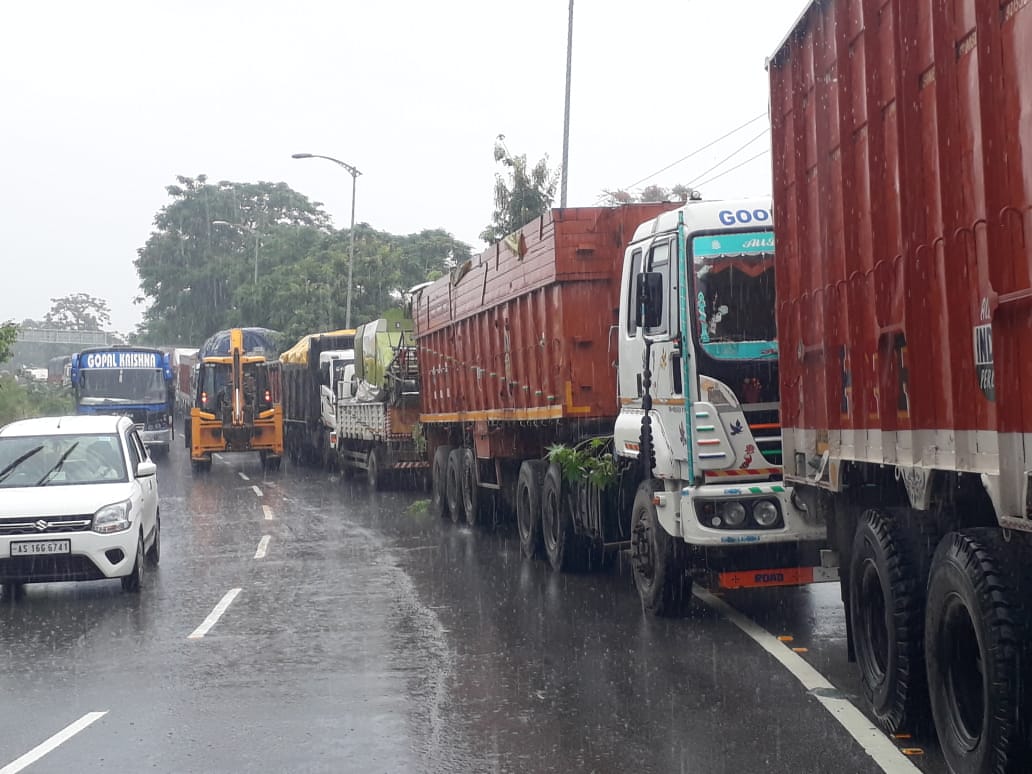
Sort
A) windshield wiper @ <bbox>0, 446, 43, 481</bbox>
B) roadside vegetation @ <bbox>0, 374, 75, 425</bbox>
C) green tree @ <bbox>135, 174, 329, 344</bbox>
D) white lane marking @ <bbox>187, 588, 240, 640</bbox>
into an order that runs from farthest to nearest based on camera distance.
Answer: green tree @ <bbox>135, 174, 329, 344</bbox>
roadside vegetation @ <bbox>0, 374, 75, 425</bbox>
windshield wiper @ <bbox>0, 446, 43, 481</bbox>
white lane marking @ <bbox>187, 588, 240, 640</bbox>

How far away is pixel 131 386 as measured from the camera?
38.2 m

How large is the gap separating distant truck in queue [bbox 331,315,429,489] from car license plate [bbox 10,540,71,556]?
36.1 feet

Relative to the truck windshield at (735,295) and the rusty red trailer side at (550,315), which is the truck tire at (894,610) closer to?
the truck windshield at (735,295)

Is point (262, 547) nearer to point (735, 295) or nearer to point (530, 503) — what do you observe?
point (530, 503)

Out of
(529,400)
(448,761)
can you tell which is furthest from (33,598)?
(448,761)

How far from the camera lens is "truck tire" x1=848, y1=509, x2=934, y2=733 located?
5953 millimetres

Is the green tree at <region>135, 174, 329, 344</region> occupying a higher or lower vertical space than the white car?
higher

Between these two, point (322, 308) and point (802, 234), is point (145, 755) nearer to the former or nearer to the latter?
point (802, 234)

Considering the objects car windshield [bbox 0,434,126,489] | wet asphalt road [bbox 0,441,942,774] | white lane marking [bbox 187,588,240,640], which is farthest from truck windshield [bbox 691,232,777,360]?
car windshield [bbox 0,434,126,489]

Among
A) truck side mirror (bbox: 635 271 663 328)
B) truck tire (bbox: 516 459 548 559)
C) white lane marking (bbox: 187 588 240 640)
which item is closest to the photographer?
truck side mirror (bbox: 635 271 663 328)

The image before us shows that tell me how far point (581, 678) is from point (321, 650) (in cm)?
208

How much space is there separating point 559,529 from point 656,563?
9.02 feet

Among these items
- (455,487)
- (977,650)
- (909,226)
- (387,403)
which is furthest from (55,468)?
(387,403)

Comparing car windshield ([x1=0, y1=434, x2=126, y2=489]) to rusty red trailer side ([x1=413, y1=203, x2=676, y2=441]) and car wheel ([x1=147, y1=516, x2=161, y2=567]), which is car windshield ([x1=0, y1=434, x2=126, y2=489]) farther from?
rusty red trailer side ([x1=413, y1=203, x2=676, y2=441])
